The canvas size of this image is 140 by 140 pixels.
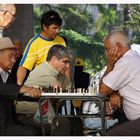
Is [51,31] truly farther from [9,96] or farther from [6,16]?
[9,96]

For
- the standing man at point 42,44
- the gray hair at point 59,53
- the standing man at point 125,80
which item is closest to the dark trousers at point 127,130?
the standing man at point 125,80

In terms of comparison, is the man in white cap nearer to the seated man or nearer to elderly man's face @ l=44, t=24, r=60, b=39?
the seated man

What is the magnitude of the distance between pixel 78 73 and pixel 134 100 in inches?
116

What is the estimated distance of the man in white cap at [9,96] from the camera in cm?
417

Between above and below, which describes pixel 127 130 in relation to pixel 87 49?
below

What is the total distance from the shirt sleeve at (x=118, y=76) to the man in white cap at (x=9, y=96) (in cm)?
55

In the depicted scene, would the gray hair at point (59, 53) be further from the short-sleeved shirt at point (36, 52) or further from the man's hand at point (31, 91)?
the short-sleeved shirt at point (36, 52)

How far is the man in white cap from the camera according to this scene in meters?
4.17

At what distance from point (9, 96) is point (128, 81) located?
92 cm

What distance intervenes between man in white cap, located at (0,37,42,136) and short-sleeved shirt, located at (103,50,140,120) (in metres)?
0.58

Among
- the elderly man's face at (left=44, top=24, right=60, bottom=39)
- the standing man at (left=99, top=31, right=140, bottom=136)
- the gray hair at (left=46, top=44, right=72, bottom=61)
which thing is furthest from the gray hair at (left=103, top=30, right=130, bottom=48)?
the elderly man's face at (left=44, top=24, right=60, bottom=39)

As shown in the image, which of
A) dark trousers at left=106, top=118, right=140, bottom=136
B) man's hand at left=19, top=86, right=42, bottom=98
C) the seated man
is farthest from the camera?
the seated man

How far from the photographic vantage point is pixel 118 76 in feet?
13.7

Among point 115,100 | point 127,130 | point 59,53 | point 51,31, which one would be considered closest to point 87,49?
point 51,31
